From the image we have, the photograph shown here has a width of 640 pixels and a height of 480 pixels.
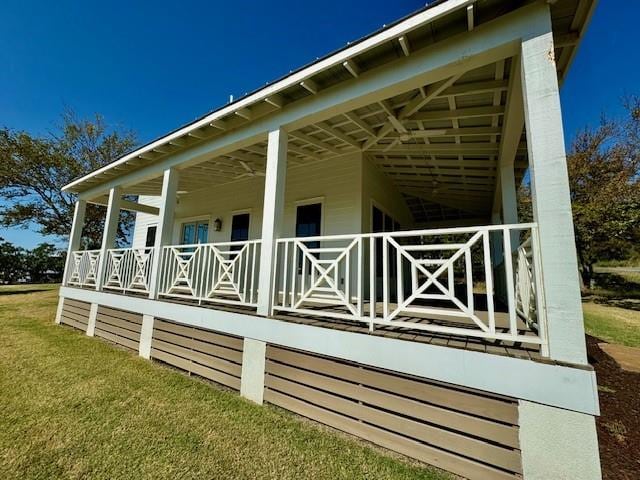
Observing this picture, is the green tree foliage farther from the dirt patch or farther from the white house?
the dirt patch

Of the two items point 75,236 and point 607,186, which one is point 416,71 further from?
point 607,186

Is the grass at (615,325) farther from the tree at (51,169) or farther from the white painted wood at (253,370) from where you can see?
the tree at (51,169)

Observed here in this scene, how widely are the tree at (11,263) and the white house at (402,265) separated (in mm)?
18060

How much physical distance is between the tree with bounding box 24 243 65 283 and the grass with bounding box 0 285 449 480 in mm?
20913

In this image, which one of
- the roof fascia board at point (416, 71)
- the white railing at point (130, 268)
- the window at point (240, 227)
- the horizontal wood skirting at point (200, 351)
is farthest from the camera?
the window at point (240, 227)

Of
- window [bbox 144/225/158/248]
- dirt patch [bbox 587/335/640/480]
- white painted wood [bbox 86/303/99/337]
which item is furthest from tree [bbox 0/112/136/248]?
dirt patch [bbox 587/335/640/480]

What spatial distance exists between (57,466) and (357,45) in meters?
4.69

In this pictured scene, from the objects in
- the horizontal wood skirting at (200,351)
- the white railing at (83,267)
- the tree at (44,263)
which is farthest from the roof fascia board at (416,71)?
the tree at (44,263)

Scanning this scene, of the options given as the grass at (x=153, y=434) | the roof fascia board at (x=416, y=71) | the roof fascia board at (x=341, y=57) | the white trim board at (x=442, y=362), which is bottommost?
the grass at (x=153, y=434)

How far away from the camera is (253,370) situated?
11.1 feet

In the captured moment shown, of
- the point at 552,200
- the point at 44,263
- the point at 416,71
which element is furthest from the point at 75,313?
the point at 44,263

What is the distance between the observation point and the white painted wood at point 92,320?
6147mm

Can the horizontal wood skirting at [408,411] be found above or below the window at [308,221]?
below

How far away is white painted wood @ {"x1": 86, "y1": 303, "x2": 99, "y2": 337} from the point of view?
615 centimetres
